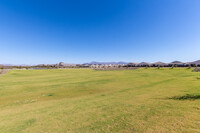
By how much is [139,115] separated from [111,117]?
1.56 meters

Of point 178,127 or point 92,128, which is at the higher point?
point 178,127

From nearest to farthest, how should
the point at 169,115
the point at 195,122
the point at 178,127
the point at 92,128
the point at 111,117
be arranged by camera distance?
1. the point at 178,127
2. the point at 195,122
3. the point at 92,128
4. the point at 169,115
5. the point at 111,117

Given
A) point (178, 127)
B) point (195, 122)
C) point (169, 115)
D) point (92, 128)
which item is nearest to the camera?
point (178, 127)

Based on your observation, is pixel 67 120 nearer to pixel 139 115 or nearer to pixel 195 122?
pixel 139 115

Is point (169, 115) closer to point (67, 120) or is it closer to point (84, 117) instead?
point (84, 117)

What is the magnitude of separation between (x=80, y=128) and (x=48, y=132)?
150 cm

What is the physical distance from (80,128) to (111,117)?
1.79 meters

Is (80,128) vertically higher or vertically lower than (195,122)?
lower

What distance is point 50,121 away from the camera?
5.17 meters

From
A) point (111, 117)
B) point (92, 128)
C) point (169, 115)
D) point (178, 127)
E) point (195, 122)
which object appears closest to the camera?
point (178, 127)

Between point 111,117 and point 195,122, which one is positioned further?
point 111,117

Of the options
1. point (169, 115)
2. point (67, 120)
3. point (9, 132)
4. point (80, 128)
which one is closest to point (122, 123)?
point (80, 128)

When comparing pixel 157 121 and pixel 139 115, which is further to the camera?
pixel 139 115

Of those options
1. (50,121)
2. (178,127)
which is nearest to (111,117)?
(178,127)
